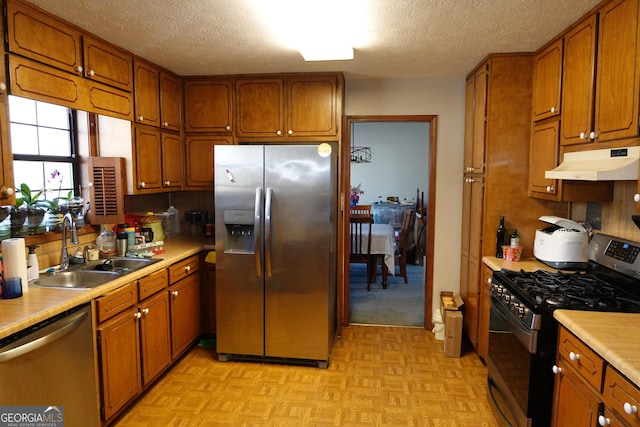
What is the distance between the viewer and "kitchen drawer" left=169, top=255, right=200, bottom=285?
2.91m

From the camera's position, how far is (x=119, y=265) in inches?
110

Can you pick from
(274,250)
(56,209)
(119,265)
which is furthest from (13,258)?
(274,250)

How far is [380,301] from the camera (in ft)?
15.4

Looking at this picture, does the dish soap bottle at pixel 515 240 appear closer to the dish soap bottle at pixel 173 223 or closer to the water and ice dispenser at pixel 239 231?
the water and ice dispenser at pixel 239 231

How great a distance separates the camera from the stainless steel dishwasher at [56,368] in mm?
1689

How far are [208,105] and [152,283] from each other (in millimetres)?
1711

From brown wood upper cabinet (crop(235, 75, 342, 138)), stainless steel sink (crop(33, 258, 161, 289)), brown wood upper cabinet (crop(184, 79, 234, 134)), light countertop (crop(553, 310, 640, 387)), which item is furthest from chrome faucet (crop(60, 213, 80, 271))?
light countertop (crop(553, 310, 640, 387))

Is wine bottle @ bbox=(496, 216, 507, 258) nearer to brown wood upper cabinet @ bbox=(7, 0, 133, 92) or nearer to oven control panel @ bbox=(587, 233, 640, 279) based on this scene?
oven control panel @ bbox=(587, 233, 640, 279)

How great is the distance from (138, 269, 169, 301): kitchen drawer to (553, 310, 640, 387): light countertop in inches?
90.6

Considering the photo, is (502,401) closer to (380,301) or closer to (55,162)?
(380,301)

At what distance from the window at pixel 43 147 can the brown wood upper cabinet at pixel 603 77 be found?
325 cm

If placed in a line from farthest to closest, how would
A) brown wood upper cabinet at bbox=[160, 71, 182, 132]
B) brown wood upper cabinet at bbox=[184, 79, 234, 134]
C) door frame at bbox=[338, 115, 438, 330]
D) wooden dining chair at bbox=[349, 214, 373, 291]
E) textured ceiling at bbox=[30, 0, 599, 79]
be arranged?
wooden dining chair at bbox=[349, 214, 373, 291], door frame at bbox=[338, 115, 438, 330], brown wood upper cabinet at bbox=[184, 79, 234, 134], brown wood upper cabinet at bbox=[160, 71, 182, 132], textured ceiling at bbox=[30, 0, 599, 79]

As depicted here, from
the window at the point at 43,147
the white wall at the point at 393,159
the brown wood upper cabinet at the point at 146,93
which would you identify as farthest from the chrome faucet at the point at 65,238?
the white wall at the point at 393,159

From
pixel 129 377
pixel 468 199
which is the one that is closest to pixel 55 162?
pixel 129 377
